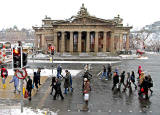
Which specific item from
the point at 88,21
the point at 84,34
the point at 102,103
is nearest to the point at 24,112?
the point at 102,103

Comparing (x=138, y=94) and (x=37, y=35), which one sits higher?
(x=37, y=35)

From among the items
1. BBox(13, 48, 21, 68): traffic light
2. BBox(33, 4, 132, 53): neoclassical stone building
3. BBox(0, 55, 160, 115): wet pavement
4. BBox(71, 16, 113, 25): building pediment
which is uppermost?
BBox(71, 16, 113, 25): building pediment

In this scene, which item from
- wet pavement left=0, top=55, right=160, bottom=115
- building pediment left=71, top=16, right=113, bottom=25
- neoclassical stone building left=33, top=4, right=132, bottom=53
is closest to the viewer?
wet pavement left=0, top=55, right=160, bottom=115

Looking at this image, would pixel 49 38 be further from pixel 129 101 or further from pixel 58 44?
pixel 129 101

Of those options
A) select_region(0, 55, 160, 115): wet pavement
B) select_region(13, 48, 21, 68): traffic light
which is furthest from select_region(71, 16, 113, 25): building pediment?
select_region(13, 48, 21, 68): traffic light

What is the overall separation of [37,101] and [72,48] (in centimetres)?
4644

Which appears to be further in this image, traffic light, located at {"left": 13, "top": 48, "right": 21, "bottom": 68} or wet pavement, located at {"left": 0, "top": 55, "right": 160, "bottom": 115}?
wet pavement, located at {"left": 0, "top": 55, "right": 160, "bottom": 115}

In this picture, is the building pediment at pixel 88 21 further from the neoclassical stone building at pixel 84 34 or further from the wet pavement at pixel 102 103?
the wet pavement at pixel 102 103

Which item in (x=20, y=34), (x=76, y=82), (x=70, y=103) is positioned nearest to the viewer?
(x=70, y=103)

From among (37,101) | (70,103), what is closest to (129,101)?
(70,103)

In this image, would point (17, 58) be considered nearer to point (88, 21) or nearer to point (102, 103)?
point (102, 103)

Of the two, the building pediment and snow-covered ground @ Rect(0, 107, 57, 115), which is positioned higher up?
the building pediment

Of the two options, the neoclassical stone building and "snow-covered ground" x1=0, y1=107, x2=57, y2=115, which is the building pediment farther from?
"snow-covered ground" x1=0, y1=107, x2=57, y2=115

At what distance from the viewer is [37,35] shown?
2876 inches
